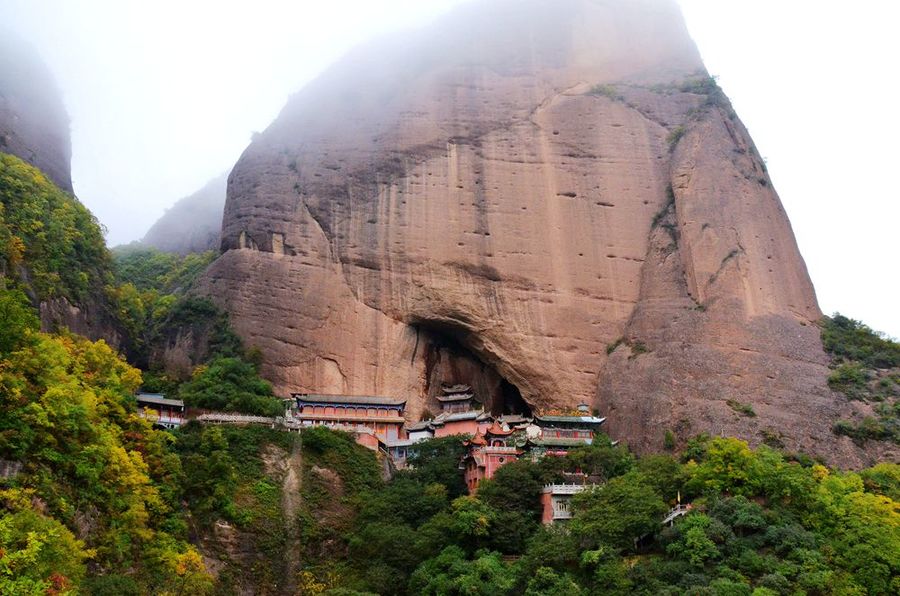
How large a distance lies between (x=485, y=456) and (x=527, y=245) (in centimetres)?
1192

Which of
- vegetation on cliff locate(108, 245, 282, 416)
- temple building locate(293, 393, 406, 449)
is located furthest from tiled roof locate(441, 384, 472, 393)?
vegetation on cliff locate(108, 245, 282, 416)

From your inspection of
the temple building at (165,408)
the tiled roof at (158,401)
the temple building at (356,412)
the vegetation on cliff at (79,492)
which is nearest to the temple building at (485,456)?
the temple building at (356,412)

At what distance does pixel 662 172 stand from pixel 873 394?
43.7 ft

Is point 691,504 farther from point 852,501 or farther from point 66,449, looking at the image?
point 66,449

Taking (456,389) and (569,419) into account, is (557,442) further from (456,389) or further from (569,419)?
(456,389)

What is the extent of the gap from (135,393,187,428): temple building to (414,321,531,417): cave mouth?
1107cm

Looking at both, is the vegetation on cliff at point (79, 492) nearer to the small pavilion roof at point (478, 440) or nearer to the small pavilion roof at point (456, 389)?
the small pavilion roof at point (478, 440)

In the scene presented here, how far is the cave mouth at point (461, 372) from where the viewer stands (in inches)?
1594

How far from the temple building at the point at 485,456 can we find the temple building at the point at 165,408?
31.9 feet

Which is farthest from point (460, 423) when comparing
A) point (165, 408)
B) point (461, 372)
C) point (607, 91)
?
point (607, 91)

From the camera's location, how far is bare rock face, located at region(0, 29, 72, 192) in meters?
43.9

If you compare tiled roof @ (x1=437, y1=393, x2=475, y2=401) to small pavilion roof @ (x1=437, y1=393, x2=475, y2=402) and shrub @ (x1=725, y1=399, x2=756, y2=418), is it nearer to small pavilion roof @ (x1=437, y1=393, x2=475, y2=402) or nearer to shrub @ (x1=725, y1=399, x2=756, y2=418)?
small pavilion roof @ (x1=437, y1=393, x2=475, y2=402)

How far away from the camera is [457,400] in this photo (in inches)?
1554

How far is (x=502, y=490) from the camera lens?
28391 millimetres
